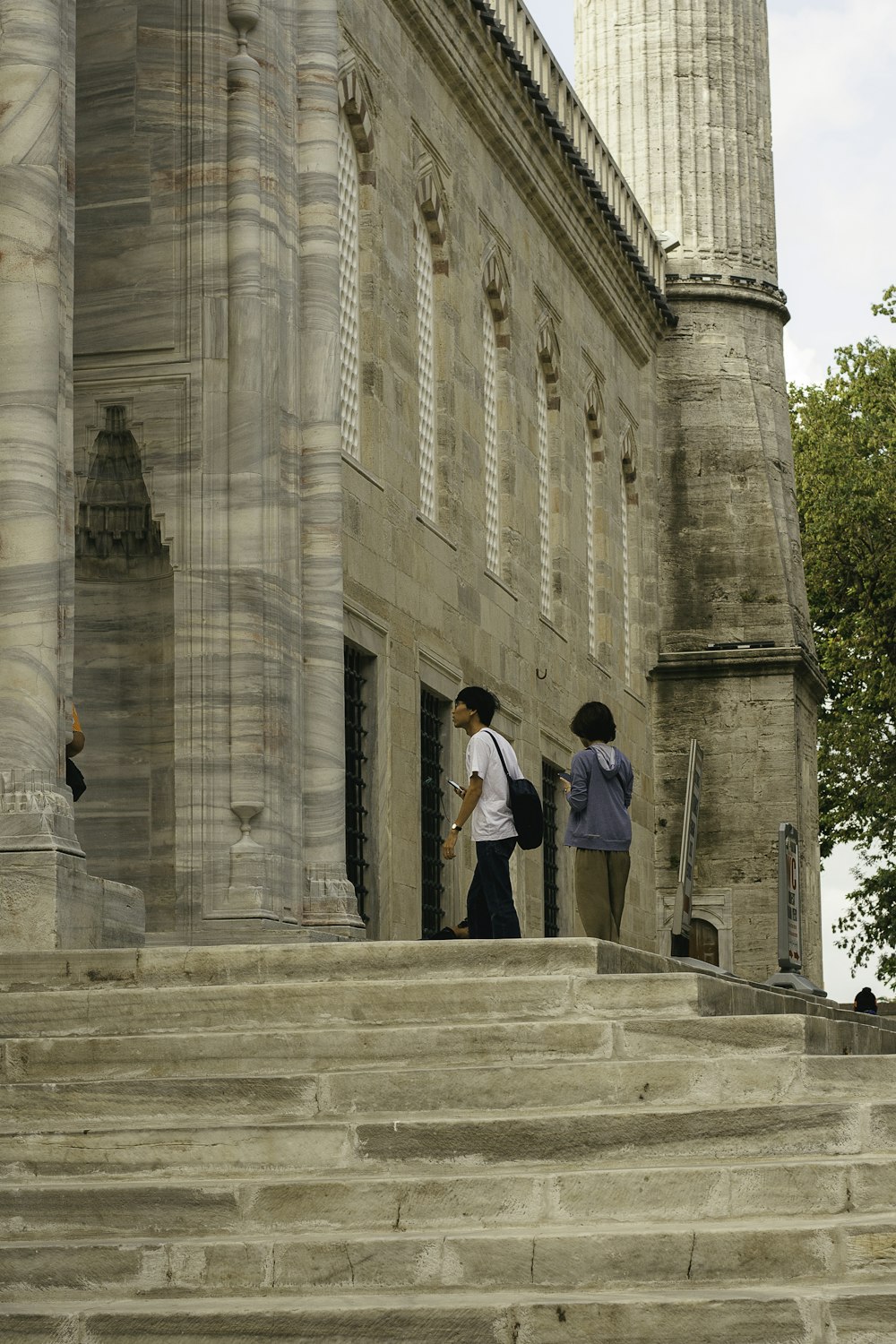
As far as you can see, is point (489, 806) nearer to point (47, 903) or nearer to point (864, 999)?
point (47, 903)

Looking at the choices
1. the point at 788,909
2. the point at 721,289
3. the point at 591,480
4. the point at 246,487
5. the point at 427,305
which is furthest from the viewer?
the point at 721,289

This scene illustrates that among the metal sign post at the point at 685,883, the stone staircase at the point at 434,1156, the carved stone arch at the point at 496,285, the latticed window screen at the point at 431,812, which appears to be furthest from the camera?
the carved stone arch at the point at 496,285

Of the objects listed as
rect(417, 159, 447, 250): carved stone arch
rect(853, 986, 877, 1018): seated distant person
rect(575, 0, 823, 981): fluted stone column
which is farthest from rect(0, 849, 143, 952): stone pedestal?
rect(853, 986, 877, 1018): seated distant person

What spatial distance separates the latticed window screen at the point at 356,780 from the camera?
64.1 ft

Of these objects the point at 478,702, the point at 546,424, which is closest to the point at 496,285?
the point at 546,424

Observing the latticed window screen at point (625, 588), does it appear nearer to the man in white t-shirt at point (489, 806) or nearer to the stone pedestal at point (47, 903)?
the man in white t-shirt at point (489, 806)

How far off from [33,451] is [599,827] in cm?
354

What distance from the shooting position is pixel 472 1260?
7.47 meters

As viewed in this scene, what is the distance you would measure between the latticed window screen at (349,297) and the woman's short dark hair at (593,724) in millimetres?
8089

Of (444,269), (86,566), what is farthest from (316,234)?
(444,269)

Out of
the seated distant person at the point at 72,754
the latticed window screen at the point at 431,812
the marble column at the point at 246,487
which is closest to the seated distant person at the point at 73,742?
the seated distant person at the point at 72,754

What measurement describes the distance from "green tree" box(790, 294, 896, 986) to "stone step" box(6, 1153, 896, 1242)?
106 ft

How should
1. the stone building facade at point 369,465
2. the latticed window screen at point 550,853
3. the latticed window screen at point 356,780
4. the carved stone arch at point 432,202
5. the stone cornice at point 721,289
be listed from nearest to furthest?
the stone building facade at point 369,465 < the latticed window screen at point 356,780 < the carved stone arch at point 432,202 < the latticed window screen at point 550,853 < the stone cornice at point 721,289

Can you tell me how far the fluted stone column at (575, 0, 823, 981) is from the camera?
3247cm
